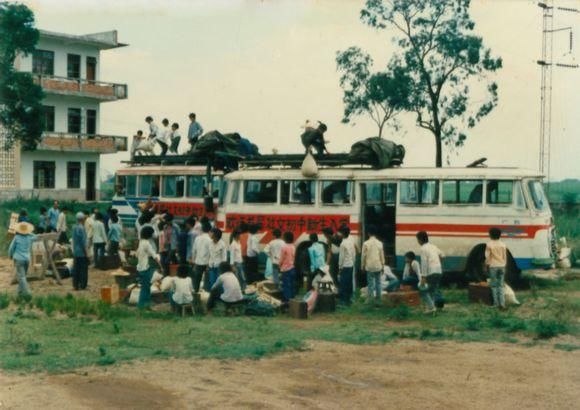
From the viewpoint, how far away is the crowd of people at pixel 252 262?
13320 millimetres

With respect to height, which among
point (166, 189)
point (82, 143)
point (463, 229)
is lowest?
point (463, 229)

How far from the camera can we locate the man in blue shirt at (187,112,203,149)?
21469mm

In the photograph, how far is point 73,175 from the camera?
45.4m

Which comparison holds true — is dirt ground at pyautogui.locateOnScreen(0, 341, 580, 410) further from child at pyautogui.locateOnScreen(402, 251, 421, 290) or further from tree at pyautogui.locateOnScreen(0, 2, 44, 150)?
tree at pyautogui.locateOnScreen(0, 2, 44, 150)

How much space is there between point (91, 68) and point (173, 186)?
26.5 meters

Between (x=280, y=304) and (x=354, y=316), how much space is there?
1319mm

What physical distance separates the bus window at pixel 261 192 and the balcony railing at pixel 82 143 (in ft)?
87.4

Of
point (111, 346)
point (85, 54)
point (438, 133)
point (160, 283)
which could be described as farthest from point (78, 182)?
point (111, 346)

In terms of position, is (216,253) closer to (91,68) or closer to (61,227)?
(61,227)

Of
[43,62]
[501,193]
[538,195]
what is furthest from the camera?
[43,62]

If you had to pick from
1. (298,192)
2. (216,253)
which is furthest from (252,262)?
(216,253)

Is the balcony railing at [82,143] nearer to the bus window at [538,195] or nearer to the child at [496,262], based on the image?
the bus window at [538,195]

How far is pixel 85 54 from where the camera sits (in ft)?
150

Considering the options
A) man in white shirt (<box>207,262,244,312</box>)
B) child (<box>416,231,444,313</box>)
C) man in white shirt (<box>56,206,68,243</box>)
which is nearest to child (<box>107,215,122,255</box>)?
man in white shirt (<box>56,206,68,243</box>)
